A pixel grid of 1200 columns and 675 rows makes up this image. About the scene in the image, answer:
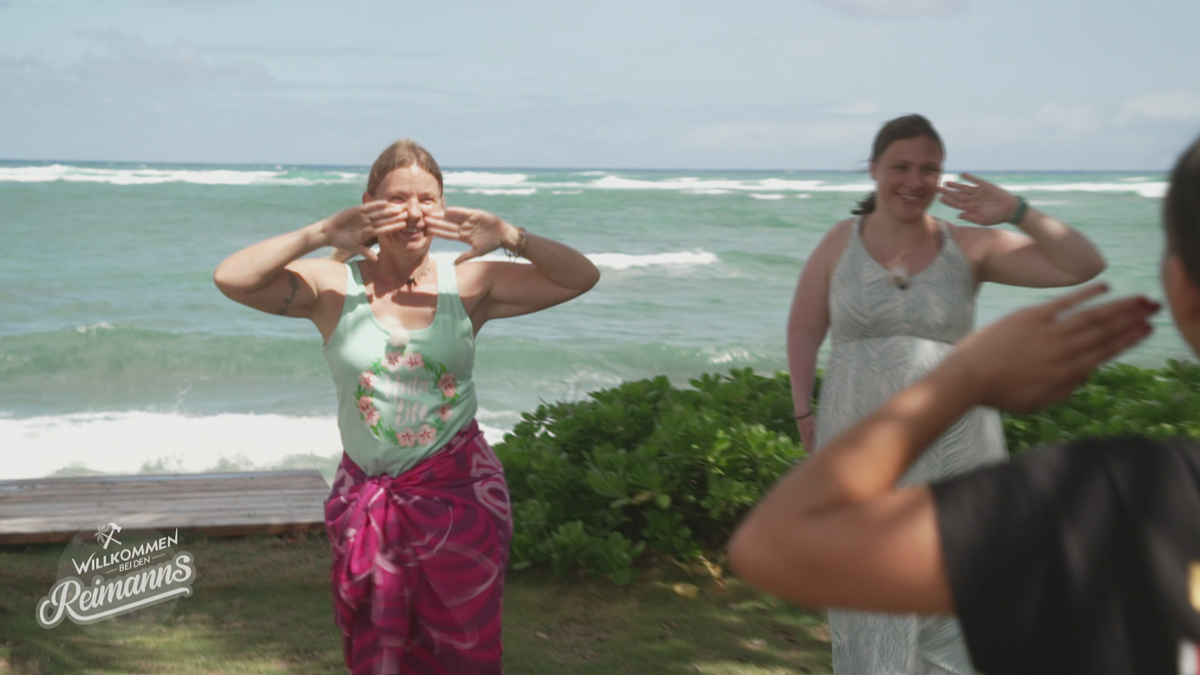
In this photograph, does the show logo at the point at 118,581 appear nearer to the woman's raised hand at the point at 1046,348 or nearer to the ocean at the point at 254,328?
the ocean at the point at 254,328

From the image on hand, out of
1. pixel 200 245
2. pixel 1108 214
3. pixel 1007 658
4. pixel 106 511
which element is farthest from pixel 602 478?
pixel 1108 214

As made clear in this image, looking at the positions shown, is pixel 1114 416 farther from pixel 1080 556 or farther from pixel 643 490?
pixel 1080 556

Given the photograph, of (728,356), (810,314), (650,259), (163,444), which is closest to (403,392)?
(810,314)

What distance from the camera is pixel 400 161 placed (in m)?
3.52

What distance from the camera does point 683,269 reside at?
2219 centimetres

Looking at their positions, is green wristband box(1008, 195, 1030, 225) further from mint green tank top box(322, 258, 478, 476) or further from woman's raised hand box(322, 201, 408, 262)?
woman's raised hand box(322, 201, 408, 262)

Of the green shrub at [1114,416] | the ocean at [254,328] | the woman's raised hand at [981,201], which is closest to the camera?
the woman's raised hand at [981,201]

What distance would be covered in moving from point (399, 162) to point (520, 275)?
52 centimetres

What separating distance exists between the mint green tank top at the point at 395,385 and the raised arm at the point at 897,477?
2.30 metres

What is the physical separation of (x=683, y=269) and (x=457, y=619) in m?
19.0

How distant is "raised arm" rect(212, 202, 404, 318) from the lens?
11.2 ft

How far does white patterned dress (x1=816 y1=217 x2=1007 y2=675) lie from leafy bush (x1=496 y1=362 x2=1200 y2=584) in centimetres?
146

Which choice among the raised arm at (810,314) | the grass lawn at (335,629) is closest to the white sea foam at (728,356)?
the grass lawn at (335,629)

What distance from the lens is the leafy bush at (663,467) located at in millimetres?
5574
